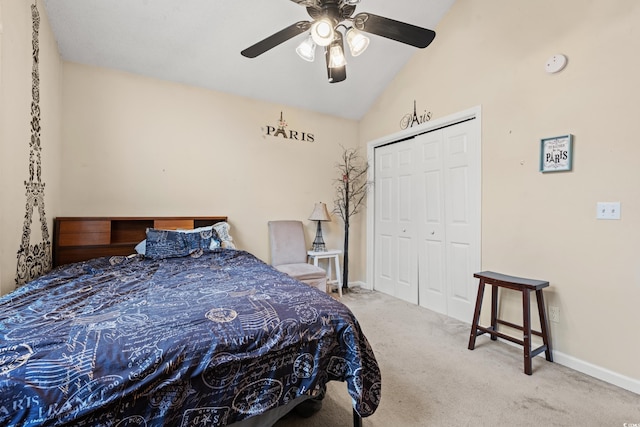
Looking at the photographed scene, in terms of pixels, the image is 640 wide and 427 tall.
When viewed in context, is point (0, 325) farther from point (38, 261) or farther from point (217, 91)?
point (217, 91)

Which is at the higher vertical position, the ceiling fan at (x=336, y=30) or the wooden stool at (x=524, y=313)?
the ceiling fan at (x=336, y=30)

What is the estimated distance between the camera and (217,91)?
11.1 feet

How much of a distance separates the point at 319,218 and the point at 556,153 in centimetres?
241

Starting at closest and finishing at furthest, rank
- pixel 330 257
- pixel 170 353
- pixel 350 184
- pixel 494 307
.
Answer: pixel 170 353, pixel 494 307, pixel 330 257, pixel 350 184

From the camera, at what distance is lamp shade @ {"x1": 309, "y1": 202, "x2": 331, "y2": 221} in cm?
376

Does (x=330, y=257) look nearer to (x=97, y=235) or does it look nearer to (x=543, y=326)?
(x=543, y=326)

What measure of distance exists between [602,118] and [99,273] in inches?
142

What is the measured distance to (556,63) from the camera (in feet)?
7.25

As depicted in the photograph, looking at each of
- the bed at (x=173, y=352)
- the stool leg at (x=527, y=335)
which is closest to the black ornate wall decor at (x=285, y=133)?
the bed at (x=173, y=352)

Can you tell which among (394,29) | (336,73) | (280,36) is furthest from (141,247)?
(394,29)

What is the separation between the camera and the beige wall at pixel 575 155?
75.1 inches

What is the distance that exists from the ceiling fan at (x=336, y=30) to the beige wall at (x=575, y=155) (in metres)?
1.23

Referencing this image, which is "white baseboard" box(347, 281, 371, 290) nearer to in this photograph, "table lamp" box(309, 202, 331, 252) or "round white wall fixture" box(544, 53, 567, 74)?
"table lamp" box(309, 202, 331, 252)

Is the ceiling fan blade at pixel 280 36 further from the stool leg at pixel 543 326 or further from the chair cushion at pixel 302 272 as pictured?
the stool leg at pixel 543 326
